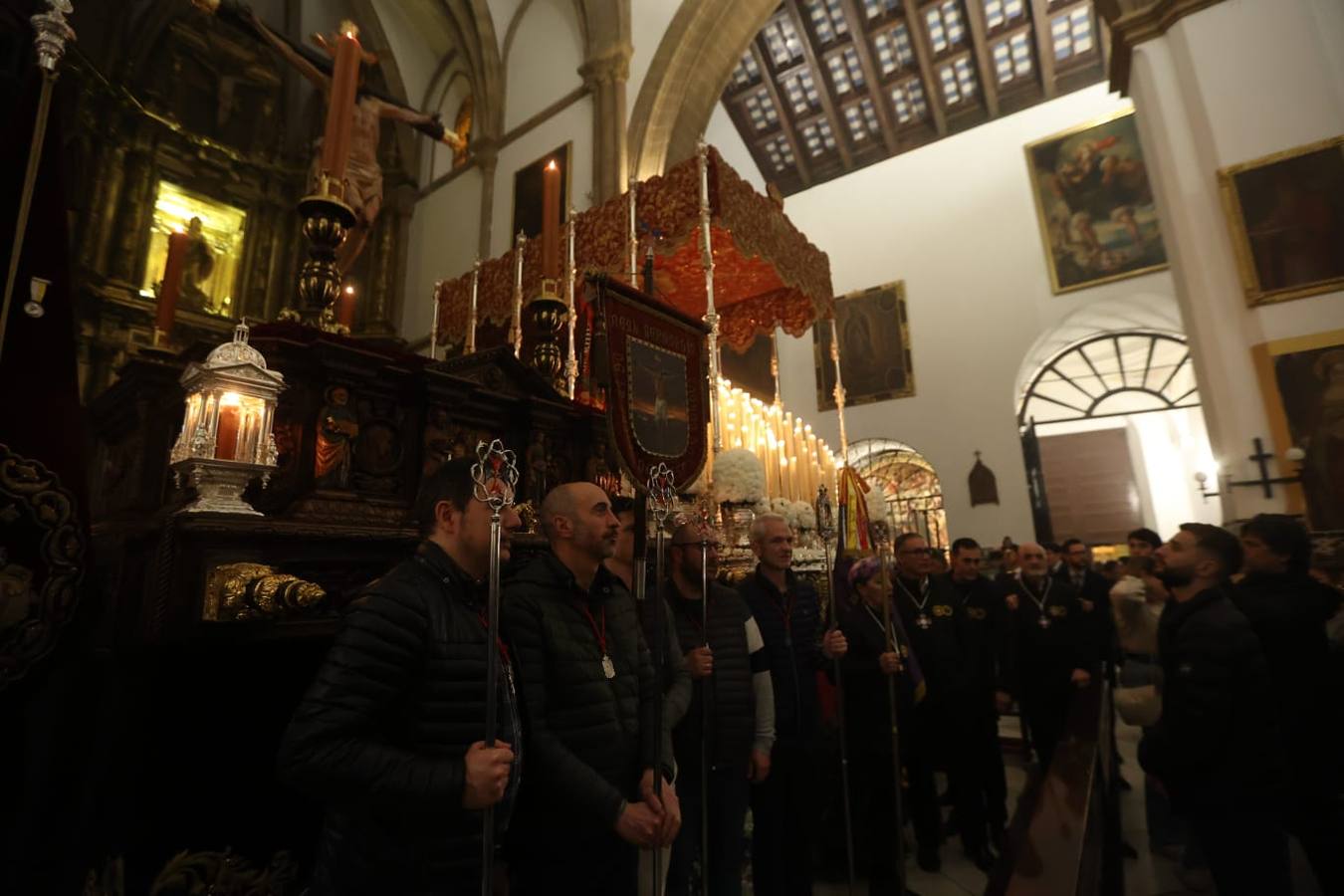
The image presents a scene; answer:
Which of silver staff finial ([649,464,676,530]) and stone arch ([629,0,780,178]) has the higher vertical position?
stone arch ([629,0,780,178])

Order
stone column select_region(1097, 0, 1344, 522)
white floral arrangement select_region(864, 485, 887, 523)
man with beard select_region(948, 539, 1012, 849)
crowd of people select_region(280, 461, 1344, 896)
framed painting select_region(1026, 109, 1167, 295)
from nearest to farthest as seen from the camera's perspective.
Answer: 1. crowd of people select_region(280, 461, 1344, 896)
2. man with beard select_region(948, 539, 1012, 849)
3. white floral arrangement select_region(864, 485, 887, 523)
4. stone column select_region(1097, 0, 1344, 522)
5. framed painting select_region(1026, 109, 1167, 295)

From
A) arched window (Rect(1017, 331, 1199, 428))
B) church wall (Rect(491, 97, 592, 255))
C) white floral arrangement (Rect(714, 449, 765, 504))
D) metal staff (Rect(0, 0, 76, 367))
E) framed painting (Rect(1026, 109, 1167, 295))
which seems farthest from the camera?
arched window (Rect(1017, 331, 1199, 428))

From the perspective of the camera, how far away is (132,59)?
27.5 ft

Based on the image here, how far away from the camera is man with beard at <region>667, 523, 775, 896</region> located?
2213 mm

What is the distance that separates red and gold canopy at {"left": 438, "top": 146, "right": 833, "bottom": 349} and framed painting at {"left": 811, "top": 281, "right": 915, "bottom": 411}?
15.9ft

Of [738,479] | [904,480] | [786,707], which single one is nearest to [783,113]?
[904,480]

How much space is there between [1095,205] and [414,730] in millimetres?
13044

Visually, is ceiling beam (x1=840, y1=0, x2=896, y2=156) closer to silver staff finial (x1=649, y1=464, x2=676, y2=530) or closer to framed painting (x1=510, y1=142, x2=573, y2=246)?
framed painting (x1=510, y1=142, x2=573, y2=246)

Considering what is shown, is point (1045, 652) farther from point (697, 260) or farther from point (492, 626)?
point (697, 260)

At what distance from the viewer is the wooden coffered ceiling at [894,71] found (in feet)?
35.6

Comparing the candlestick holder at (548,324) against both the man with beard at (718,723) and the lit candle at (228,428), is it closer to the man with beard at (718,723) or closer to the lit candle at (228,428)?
the man with beard at (718,723)

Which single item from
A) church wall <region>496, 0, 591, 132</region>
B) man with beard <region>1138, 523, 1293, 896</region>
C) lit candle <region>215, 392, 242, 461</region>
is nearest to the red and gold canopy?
church wall <region>496, 0, 591, 132</region>

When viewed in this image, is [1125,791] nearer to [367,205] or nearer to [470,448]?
[470,448]

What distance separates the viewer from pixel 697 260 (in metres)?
6.62
